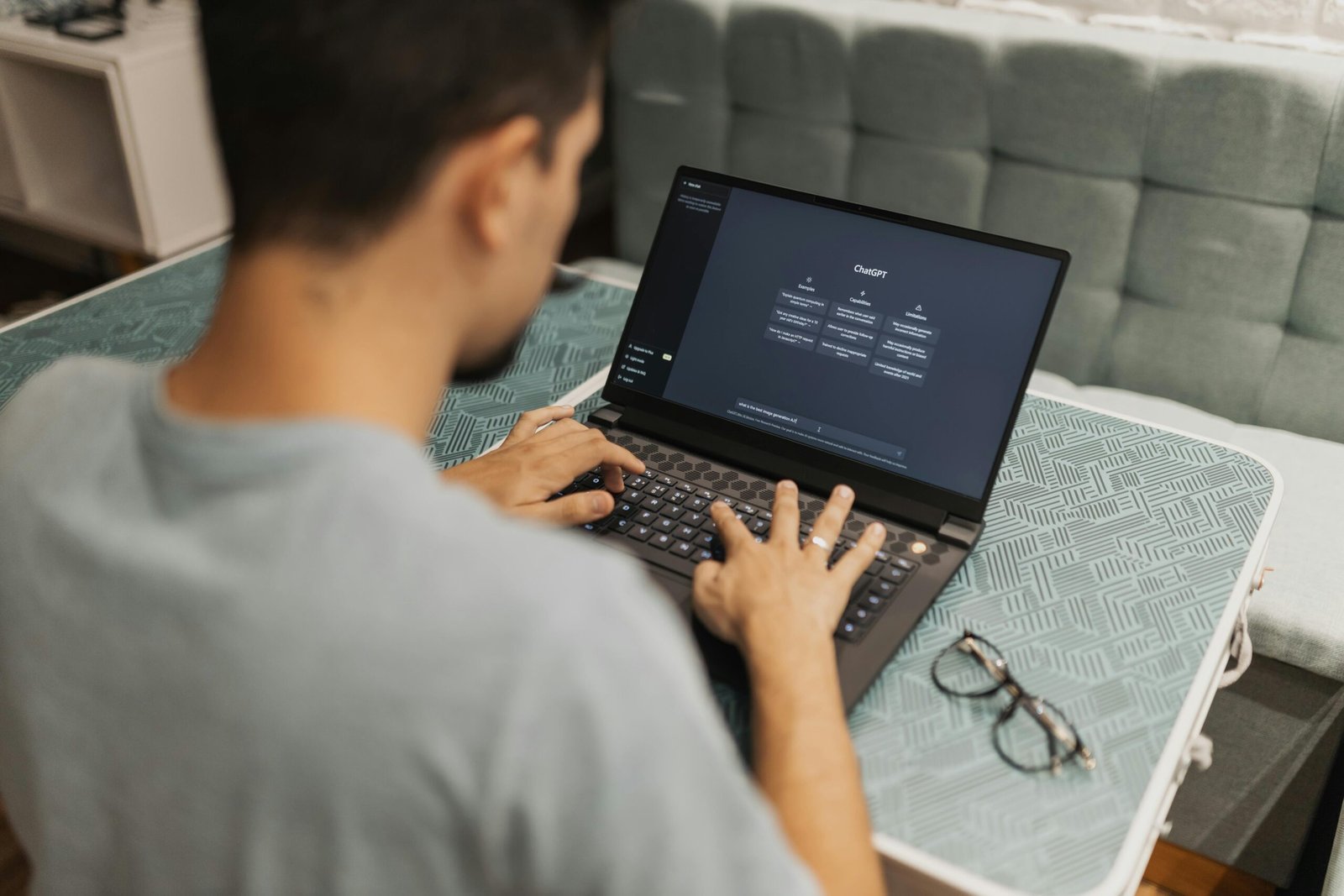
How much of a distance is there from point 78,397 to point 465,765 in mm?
332

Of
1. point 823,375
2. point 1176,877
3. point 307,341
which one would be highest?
point 307,341

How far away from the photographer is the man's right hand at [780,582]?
0.79 metres

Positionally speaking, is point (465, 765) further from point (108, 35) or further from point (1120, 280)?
point (108, 35)

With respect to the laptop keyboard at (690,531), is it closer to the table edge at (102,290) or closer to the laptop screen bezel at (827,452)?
the laptop screen bezel at (827,452)

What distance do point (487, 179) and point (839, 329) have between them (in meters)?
0.53

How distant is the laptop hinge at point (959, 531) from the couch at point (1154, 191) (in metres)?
0.63

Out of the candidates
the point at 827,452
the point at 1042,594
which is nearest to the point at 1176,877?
the point at 1042,594

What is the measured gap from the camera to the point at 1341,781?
1.47 meters

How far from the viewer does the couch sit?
1459mm

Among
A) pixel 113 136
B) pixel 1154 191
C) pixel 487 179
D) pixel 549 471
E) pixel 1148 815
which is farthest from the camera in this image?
pixel 113 136

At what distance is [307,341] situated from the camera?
0.57 meters

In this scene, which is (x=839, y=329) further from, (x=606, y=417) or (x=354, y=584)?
(x=354, y=584)

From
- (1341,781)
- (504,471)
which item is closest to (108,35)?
(504,471)

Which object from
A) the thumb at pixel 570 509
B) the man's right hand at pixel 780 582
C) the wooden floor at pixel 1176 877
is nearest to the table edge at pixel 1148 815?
the man's right hand at pixel 780 582
